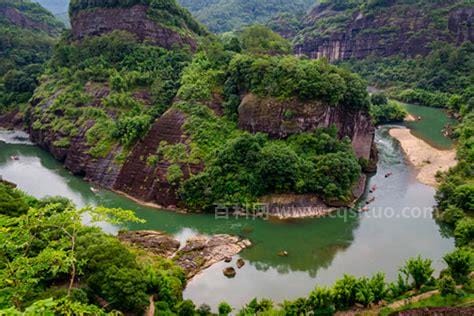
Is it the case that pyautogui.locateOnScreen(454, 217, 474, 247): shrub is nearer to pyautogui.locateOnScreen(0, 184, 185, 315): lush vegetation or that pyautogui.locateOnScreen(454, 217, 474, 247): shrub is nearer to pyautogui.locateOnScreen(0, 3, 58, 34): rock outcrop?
pyautogui.locateOnScreen(0, 184, 185, 315): lush vegetation

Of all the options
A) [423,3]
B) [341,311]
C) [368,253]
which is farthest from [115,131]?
→ [423,3]

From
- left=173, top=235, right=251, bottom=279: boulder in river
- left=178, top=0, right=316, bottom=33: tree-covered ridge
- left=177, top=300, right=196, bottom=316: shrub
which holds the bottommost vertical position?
left=177, top=300, right=196, bottom=316: shrub

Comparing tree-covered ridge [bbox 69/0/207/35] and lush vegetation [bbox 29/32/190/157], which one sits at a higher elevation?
tree-covered ridge [bbox 69/0/207/35]

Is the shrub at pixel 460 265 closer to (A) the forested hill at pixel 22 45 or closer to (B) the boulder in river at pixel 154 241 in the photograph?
(B) the boulder in river at pixel 154 241

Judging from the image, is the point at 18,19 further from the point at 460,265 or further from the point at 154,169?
the point at 460,265

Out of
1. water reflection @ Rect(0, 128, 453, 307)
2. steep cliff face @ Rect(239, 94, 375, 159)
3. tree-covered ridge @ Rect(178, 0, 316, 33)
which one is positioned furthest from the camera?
tree-covered ridge @ Rect(178, 0, 316, 33)

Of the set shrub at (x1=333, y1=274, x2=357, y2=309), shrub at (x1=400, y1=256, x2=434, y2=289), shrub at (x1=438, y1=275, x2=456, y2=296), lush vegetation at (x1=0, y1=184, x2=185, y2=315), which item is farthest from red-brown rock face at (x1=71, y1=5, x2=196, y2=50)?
shrub at (x1=438, y1=275, x2=456, y2=296)
